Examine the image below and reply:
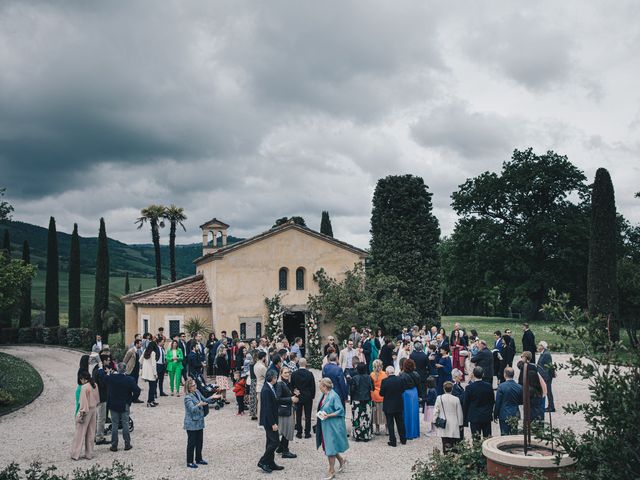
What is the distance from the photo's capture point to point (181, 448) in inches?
503

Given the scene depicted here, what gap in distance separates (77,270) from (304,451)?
41.5 m

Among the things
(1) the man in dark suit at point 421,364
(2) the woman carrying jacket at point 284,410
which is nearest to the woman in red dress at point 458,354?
(1) the man in dark suit at point 421,364

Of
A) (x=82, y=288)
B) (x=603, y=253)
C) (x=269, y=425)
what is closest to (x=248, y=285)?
(x=269, y=425)

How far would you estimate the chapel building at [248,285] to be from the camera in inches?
1081

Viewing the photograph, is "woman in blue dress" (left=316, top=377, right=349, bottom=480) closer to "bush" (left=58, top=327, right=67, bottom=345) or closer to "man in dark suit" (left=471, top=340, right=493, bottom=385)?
"man in dark suit" (left=471, top=340, right=493, bottom=385)

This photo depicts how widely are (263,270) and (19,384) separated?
39.8 feet

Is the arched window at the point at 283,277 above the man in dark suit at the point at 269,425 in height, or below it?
above

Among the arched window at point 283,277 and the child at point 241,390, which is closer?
the child at point 241,390

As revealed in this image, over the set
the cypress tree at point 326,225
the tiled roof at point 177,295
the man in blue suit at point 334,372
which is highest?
the cypress tree at point 326,225

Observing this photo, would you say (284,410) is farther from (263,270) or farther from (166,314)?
(166,314)

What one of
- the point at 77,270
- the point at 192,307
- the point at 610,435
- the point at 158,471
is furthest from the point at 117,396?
the point at 77,270

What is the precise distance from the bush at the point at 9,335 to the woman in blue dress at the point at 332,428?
46.8 m

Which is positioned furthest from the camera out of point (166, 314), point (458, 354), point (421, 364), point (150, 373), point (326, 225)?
point (326, 225)

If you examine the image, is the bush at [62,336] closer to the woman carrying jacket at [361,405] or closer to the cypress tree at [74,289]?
the cypress tree at [74,289]
